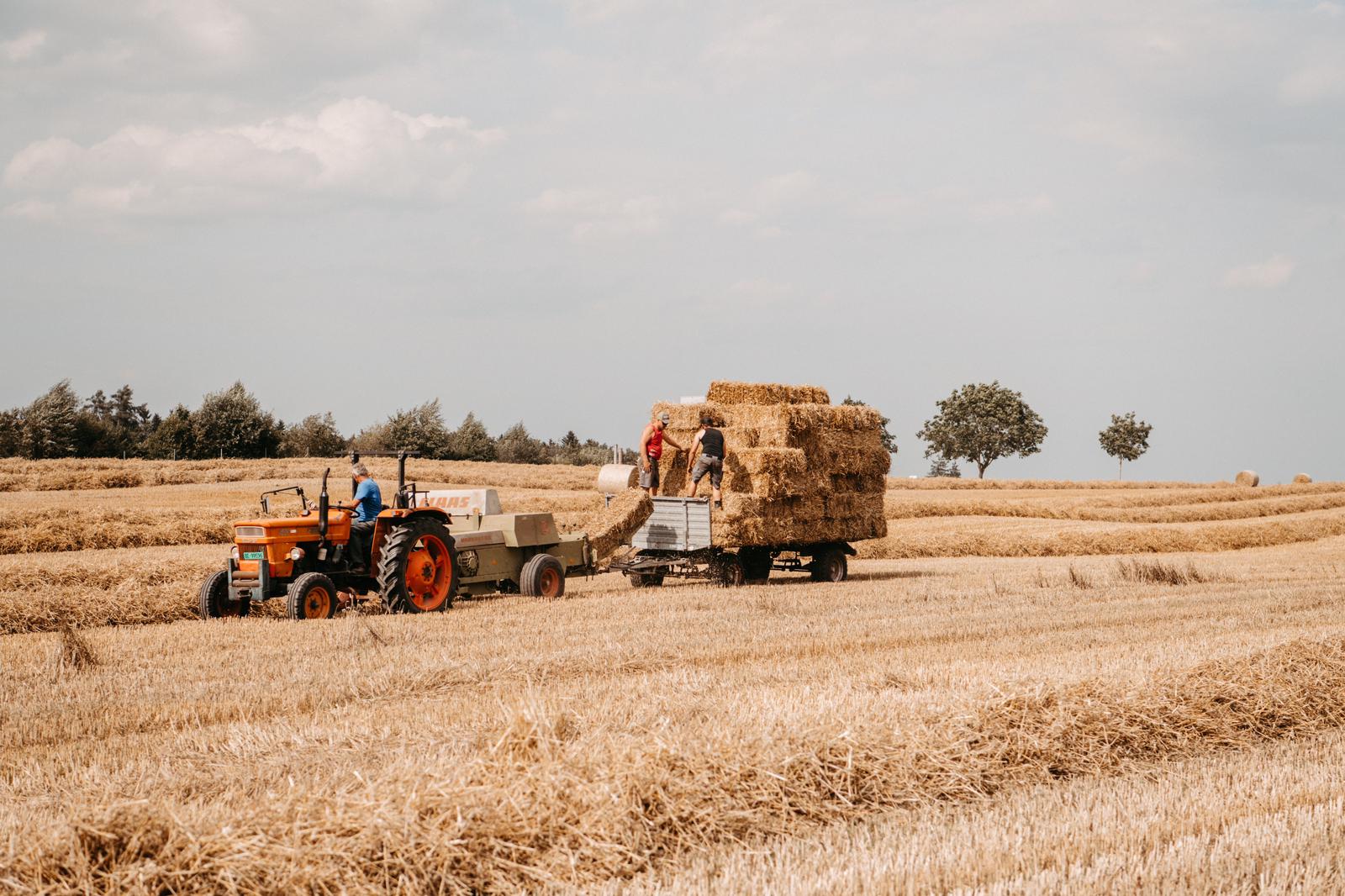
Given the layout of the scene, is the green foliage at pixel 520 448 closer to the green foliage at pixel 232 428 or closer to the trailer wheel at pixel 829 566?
the green foliage at pixel 232 428

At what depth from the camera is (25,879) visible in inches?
157

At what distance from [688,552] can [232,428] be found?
3839 centimetres

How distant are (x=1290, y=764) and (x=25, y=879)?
19.2 ft

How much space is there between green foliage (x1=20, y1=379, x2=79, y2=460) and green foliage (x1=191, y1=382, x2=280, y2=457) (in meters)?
5.00

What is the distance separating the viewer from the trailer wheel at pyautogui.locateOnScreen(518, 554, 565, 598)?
47.0 feet

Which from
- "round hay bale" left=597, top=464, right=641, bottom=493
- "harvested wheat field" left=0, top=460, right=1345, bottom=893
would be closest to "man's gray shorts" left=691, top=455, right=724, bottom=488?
"round hay bale" left=597, top=464, right=641, bottom=493

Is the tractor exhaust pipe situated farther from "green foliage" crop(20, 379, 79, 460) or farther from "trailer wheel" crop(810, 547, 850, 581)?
"green foliage" crop(20, 379, 79, 460)

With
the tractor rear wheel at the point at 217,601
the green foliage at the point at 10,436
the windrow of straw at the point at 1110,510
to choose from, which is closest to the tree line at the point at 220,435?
the green foliage at the point at 10,436

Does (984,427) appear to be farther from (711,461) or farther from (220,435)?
(711,461)

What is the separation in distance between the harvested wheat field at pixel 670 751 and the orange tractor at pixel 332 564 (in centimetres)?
44

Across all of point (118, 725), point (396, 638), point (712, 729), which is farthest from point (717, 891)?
point (396, 638)

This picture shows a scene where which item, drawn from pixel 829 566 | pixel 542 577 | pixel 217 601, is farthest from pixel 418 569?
pixel 829 566

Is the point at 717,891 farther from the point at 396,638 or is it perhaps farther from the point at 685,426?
the point at 685,426

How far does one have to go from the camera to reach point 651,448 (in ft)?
55.8
